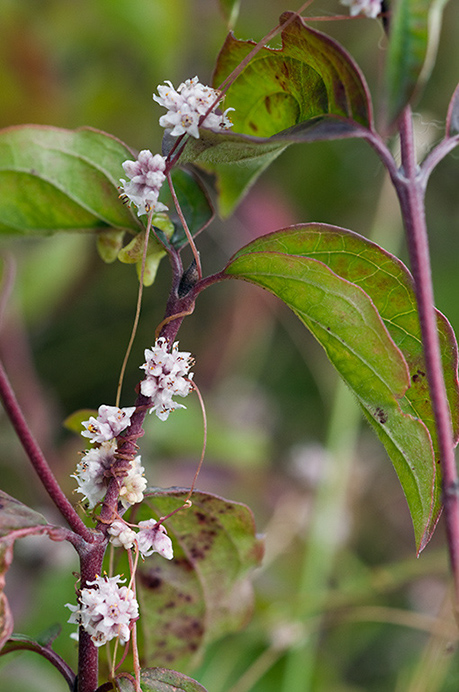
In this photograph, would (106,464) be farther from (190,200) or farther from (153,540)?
(190,200)

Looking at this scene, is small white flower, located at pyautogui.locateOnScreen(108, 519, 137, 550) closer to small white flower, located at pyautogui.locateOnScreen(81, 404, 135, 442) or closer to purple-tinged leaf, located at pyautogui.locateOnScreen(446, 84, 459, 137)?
small white flower, located at pyautogui.locateOnScreen(81, 404, 135, 442)

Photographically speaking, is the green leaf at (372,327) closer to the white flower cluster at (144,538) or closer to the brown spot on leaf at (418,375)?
the brown spot on leaf at (418,375)

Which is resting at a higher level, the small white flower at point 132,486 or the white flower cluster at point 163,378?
the white flower cluster at point 163,378

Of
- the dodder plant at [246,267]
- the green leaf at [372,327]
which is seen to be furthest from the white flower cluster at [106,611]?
the green leaf at [372,327]

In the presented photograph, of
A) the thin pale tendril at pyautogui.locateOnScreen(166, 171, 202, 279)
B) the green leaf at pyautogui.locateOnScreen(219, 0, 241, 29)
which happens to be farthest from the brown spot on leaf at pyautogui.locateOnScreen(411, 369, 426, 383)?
the green leaf at pyautogui.locateOnScreen(219, 0, 241, 29)

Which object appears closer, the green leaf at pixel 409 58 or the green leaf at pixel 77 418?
the green leaf at pixel 409 58

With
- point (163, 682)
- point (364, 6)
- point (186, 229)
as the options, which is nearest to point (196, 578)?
point (163, 682)

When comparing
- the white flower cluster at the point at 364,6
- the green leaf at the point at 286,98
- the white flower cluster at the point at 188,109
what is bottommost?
the white flower cluster at the point at 188,109
